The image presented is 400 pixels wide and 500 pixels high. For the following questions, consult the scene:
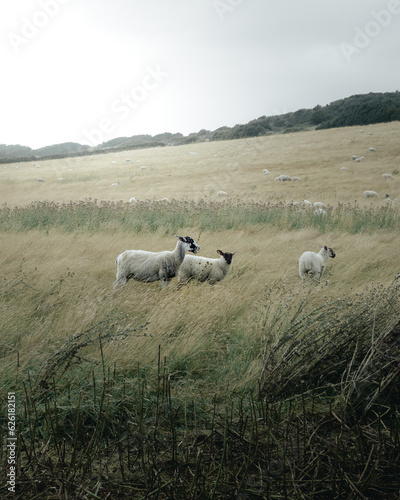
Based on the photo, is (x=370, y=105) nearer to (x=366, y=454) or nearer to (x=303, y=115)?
(x=303, y=115)

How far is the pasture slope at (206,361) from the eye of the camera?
1.96m

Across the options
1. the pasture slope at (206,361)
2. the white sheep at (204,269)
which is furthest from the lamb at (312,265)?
the white sheep at (204,269)

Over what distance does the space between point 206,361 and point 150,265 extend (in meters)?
2.71

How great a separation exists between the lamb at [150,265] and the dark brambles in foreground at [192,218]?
5033 millimetres

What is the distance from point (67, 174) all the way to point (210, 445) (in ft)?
115

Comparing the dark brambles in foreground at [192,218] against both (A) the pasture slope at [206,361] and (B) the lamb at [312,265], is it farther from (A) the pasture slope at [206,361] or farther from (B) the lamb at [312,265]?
(B) the lamb at [312,265]

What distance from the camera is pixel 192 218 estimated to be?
1260 cm

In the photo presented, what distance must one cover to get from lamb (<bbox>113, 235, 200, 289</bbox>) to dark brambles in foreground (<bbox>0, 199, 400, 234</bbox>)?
16.5ft

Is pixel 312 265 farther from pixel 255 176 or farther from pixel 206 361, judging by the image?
pixel 255 176

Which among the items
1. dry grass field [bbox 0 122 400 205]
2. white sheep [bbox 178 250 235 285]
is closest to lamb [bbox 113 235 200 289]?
white sheep [bbox 178 250 235 285]

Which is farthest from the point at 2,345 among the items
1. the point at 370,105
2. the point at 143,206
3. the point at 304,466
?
the point at 370,105

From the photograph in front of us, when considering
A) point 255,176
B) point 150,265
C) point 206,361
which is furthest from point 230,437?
point 255,176

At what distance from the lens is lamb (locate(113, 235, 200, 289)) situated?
20.0 feet

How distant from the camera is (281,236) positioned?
10.2 m
